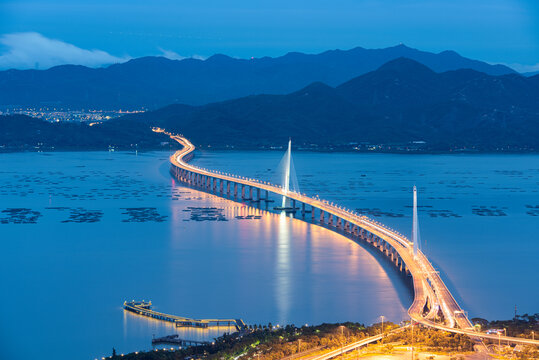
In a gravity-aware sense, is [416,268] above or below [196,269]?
above

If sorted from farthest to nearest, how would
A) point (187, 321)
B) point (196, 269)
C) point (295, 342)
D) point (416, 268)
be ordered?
1. point (196, 269)
2. point (416, 268)
3. point (187, 321)
4. point (295, 342)

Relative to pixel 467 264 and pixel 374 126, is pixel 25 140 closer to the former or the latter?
pixel 374 126

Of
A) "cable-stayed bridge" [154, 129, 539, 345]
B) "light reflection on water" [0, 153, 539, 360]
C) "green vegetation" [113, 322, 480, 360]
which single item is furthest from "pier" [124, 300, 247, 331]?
"cable-stayed bridge" [154, 129, 539, 345]

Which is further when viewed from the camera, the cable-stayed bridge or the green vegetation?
the cable-stayed bridge

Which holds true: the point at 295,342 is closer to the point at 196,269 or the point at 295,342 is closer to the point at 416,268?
the point at 416,268

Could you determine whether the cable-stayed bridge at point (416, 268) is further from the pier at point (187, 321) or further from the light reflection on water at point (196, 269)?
the pier at point (187, 321)

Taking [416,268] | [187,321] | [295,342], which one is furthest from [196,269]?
[295,342]

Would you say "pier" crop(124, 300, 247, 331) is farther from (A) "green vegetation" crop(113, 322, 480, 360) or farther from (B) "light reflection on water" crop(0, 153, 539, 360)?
(A) "green vegetation" crop(113, 322, 480, 360)

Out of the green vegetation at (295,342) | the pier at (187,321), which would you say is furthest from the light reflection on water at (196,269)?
the green vegetation at (295,342)

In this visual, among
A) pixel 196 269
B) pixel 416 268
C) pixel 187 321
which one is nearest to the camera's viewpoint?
pixel 187 321

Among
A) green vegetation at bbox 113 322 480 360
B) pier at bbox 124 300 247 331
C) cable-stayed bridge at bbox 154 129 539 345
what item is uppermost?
cable-stayed bridge at bbox 154 129 539 345

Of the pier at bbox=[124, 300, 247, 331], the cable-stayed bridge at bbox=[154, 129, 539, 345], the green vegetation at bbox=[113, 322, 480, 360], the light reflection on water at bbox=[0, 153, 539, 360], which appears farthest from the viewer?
the light reflection on water at bbox=[0, 153, 539, 360]
